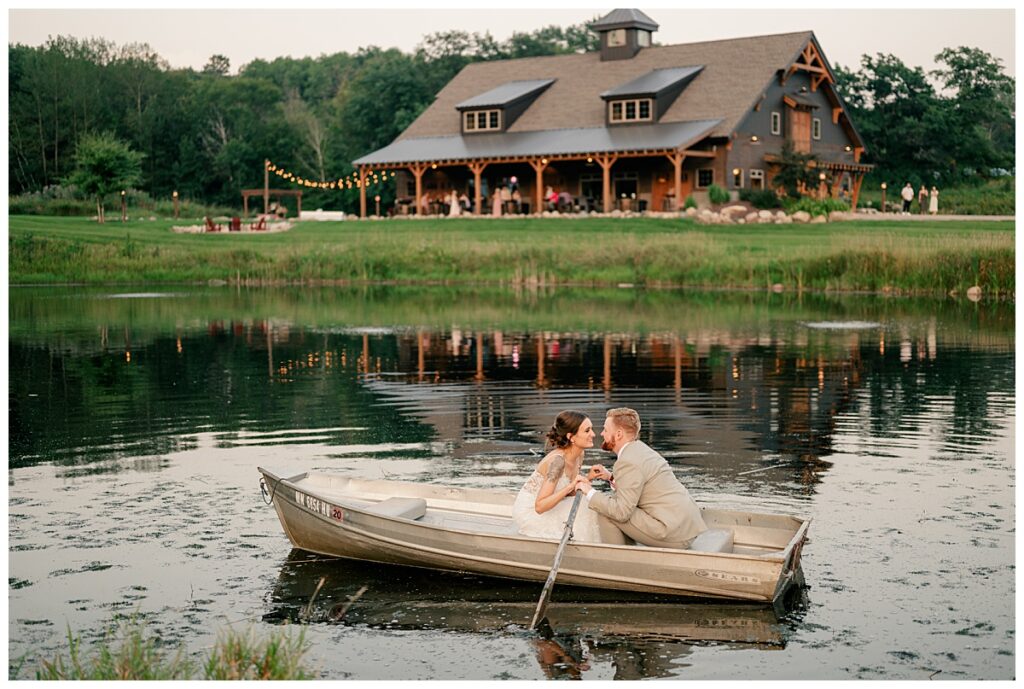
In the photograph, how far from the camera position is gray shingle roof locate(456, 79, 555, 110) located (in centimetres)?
6494

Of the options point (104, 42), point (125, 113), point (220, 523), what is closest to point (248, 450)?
point (220, 523)

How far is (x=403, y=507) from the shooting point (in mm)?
12492

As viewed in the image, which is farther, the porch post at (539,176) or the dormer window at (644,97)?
the dormer window at (644,97)

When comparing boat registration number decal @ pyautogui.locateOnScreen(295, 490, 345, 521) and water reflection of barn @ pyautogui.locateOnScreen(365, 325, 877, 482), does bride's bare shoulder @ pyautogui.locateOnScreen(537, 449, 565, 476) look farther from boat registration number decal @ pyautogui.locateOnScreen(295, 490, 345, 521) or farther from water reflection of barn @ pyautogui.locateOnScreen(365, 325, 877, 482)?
water reflection of barn @ pyautogui.locateOnScreen(365, 325, 877, 482)

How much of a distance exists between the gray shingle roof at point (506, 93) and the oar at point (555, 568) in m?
54.6

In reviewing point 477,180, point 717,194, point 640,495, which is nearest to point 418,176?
point 477,180

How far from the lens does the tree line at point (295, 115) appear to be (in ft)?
224

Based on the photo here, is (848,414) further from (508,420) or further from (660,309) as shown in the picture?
(660,309)

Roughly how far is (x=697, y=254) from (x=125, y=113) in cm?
5497

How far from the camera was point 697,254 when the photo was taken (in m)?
44.4

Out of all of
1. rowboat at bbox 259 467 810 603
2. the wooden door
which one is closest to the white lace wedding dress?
rowboat at bbox 259 467 810 603

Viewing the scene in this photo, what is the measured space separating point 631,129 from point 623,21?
799cm

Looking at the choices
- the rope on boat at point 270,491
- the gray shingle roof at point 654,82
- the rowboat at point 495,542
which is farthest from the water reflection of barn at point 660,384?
the gray shingle roof at point 654,82

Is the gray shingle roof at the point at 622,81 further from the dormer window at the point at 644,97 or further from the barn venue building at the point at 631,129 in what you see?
the dormer window at the point at 644,97
